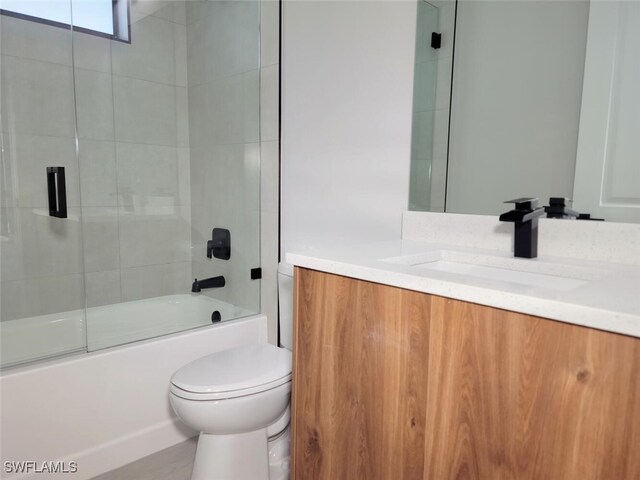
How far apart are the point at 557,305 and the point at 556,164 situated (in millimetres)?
760

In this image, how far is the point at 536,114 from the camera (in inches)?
52.6

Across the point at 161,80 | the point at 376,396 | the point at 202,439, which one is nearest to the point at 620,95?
the point at 376,396

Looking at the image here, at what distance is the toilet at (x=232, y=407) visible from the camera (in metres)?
1.29

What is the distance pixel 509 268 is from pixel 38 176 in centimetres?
213

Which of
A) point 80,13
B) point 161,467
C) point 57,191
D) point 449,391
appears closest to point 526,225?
point 449,391

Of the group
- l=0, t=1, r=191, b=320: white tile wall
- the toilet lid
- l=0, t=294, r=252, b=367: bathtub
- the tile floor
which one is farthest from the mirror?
l=0, t=1, r=191, b=320: white tile wall

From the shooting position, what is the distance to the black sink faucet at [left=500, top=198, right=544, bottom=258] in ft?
3.73

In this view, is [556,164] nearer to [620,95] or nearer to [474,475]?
[620,95]

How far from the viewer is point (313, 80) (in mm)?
1871

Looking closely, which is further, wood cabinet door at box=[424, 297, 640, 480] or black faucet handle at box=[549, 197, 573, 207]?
black faucet handle at box=[549, 197, 573, 207]

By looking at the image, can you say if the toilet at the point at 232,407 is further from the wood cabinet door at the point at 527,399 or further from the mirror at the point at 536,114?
the mirror at the point at 536,114

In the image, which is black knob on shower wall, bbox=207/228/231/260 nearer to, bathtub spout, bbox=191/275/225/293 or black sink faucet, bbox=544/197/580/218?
bathtub spout, bbox=191/275/225/293

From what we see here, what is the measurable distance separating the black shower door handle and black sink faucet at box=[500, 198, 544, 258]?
1.92 metres

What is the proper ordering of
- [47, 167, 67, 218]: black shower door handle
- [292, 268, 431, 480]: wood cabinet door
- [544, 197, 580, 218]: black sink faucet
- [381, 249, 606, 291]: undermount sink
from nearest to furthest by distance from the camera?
1. [292, 268, 431, 480]: wood cabinet door
2. [381, 249, 606, 291]: undermount sink
3. [544, 197, 580, 218]: black sink faucet
4. [47, 167, 67, 218]: black shower door handle
